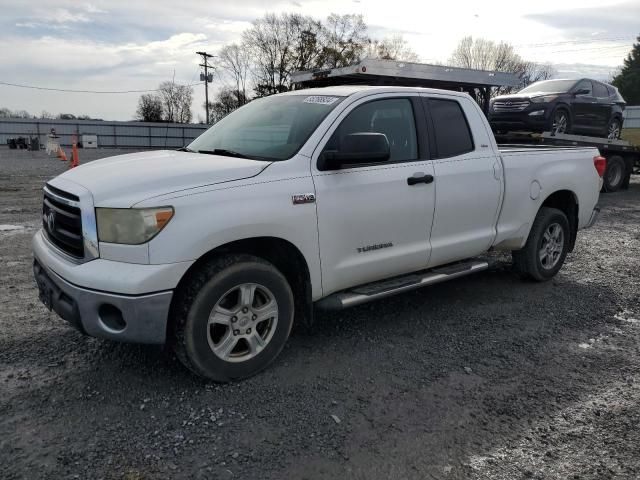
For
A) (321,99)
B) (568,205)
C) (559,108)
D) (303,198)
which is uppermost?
(559,108)

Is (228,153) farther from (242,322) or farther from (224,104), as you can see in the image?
(224,104)

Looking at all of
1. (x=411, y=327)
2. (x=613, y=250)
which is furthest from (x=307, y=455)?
(x=613, y=250)

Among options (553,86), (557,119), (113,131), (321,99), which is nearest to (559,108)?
(557,119)

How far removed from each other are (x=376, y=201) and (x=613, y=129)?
45.5ft

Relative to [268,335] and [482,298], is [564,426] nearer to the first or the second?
[268,335]

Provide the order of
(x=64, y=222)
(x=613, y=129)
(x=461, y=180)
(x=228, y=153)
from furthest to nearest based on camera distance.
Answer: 1. (x=613, y=129)
2. (x=461, y=180)
3. (x=228, y=153)
4. (x=64, y=222)

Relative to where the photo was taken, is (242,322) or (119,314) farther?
(242,322)

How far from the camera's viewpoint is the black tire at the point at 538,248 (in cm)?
559

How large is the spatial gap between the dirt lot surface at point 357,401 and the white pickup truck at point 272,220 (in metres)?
0.41

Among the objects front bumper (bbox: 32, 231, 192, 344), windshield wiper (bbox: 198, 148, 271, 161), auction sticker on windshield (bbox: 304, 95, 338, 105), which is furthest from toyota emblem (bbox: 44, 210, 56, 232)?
auction sticker on windshield (bbox: 304, 95, 338, 105)

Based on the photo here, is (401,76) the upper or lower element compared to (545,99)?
upper

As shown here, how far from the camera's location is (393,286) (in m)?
4.19

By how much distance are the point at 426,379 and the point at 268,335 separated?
110 cm

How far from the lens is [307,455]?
110 inches
